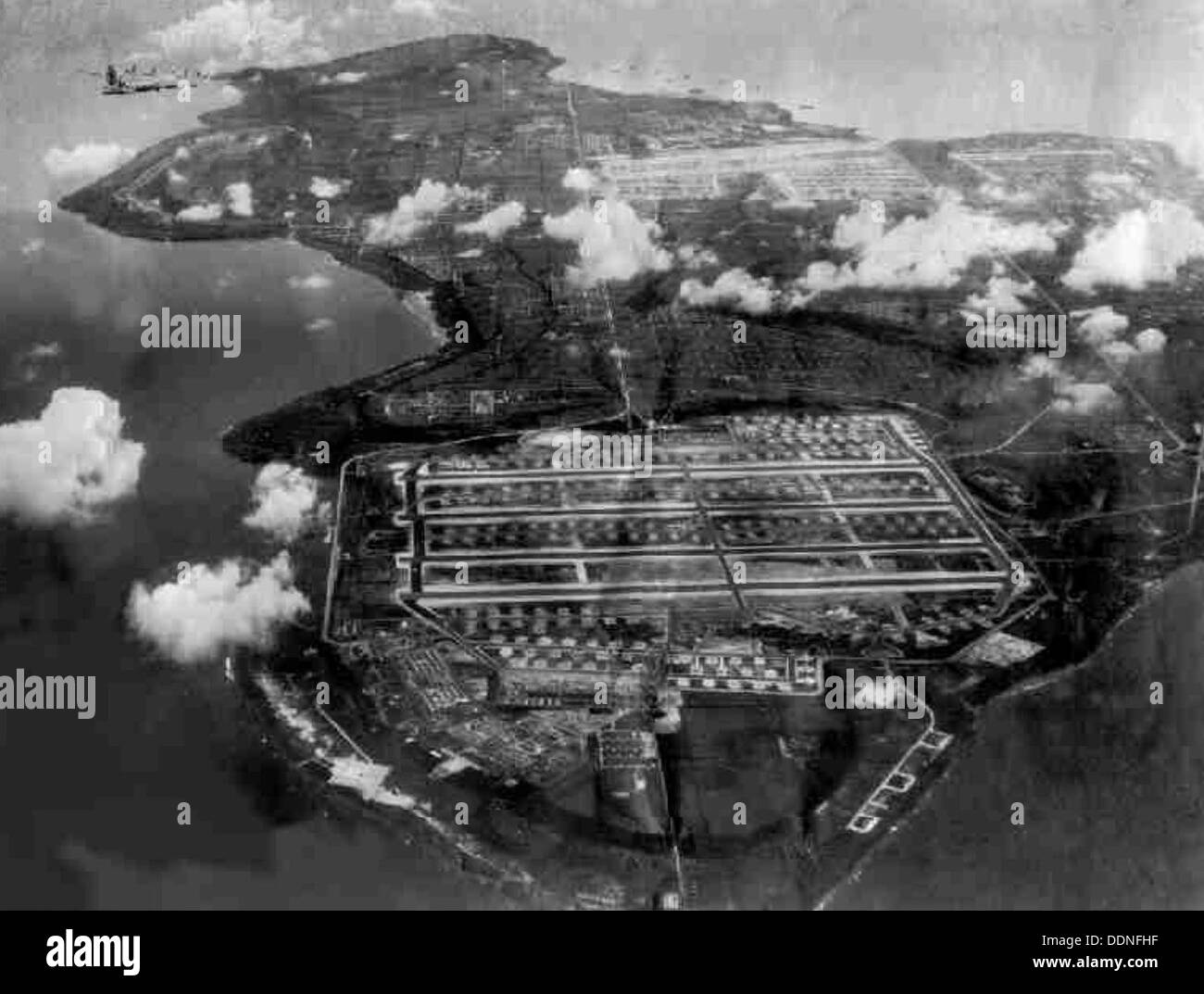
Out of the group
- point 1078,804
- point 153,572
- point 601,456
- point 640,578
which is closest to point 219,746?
point 153,572

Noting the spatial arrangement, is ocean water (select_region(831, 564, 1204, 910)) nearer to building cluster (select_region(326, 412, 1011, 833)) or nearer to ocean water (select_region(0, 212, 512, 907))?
building cluster (select_region(326, 412, 1011, 833))

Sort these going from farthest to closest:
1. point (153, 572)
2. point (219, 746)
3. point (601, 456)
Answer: point (601, 456) → point (153, 572) → point (219, 746)

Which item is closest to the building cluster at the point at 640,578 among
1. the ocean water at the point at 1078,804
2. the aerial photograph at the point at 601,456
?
the aerial photograph at the point at 601,456

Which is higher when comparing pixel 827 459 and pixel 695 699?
pixel 827 459

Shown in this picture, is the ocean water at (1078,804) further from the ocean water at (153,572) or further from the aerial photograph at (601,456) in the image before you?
the ocean water at (153,572)

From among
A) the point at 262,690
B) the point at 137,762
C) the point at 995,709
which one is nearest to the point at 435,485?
the point at 262,690

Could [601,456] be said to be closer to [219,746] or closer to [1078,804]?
[219,746]
